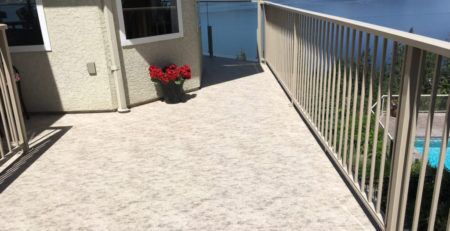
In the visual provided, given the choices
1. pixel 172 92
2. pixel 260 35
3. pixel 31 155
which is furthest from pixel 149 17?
pixel 260 35

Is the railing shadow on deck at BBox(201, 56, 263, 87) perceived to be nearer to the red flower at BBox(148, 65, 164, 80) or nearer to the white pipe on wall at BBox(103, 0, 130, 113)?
the red flower at BBox(148, 65, 164, 80)

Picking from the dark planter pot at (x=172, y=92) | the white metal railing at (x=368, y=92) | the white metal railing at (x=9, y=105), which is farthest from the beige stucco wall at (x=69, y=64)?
the white metal railing at (x=368, y=92)

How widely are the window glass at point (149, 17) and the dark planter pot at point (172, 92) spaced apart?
77cm

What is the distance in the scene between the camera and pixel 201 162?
3566 millimetres

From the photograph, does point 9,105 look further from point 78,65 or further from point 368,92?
point 368,92

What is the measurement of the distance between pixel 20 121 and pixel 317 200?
292 cm

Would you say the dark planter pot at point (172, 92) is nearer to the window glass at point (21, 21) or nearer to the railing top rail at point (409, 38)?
the window glass at point (21, 21)

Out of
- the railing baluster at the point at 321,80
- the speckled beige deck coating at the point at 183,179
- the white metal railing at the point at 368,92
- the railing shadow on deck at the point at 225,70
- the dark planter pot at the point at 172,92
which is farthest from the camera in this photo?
the railing shadow on deck at the point at 225,70

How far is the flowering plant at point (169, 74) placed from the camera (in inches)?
214

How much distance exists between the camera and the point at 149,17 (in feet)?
Result: 18.2

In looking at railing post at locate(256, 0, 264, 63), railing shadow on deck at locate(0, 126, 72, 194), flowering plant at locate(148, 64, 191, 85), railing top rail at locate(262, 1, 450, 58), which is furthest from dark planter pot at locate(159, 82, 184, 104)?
railing post at locate(256, 0, 264, 63)

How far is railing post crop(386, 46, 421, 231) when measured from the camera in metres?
1.90

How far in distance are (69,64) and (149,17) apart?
50.9 inches

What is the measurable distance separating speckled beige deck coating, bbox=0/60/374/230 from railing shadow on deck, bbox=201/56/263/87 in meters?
2.33
